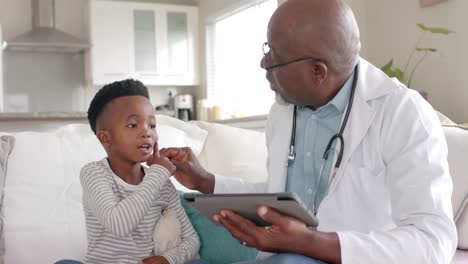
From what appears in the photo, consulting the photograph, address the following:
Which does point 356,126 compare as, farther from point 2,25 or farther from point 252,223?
point 2,25

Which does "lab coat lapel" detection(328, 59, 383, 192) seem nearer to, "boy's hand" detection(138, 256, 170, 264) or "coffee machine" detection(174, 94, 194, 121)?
"boy's hand" detection(138, 256, 170, 264)

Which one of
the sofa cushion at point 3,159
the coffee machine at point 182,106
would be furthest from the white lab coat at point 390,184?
the coffee machine at point 182,106

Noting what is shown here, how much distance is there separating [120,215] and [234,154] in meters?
0.96

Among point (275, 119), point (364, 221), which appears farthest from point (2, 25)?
point (364, 221)

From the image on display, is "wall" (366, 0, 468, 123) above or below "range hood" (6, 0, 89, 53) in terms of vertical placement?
below

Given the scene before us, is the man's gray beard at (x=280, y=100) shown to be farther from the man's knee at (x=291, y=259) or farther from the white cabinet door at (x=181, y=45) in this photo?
the white cabinet door at (x=181, y=45)

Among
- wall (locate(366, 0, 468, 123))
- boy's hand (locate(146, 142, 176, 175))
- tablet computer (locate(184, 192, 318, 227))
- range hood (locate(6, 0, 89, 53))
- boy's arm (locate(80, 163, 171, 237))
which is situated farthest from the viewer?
range hood (locate(6, 0, 89, 53))

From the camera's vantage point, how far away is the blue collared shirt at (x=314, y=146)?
1492mm

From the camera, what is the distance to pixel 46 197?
78.9 inches

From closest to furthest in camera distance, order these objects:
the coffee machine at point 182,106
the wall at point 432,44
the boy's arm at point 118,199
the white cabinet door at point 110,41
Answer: the boy's arm at point 118,199 < the wall at point 432,44 < the white cabinet door at point 110,41 < the coffee machine at point 182,106

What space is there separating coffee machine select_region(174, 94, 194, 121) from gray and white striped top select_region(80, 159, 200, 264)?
197 inches

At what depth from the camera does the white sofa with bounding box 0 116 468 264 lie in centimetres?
192

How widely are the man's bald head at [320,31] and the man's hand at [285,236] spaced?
0.43 meters

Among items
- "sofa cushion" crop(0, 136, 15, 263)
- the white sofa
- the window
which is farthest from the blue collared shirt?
the window
